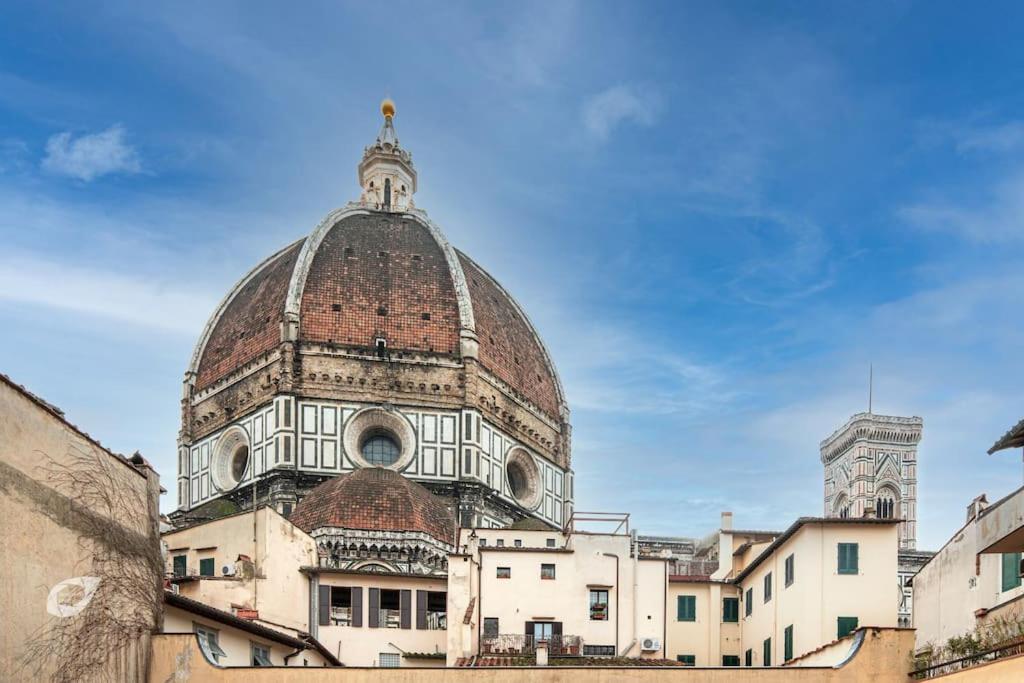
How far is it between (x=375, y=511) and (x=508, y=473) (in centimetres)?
1565

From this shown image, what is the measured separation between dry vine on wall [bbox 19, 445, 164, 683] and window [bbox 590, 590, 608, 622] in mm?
19674

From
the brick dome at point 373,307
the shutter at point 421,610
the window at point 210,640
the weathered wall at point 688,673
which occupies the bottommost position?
the shutter at point 421,610

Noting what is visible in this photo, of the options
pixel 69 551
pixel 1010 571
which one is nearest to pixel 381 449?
pixel 1010 571

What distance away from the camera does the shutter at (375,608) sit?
1769 inches

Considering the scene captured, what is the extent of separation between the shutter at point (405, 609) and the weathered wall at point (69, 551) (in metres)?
19.2

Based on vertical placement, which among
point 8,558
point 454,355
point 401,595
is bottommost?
point 401,595

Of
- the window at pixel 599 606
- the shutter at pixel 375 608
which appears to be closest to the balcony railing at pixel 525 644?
the window at pixel 599 606

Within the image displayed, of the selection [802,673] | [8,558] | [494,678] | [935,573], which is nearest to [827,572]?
[935,573]

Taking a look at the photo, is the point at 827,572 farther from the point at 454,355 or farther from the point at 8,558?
the point at 454,355

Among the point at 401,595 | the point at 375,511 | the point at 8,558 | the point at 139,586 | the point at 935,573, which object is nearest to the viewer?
the point at 8,558

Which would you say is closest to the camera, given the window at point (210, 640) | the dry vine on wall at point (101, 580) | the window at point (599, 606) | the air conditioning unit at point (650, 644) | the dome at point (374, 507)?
the dry vine on wall at point (101, 580)

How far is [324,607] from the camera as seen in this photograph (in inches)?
1752

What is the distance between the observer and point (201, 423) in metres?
74.9

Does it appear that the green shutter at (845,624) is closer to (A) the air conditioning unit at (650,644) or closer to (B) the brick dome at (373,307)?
(A) the air conditioning unit at (650,644)
